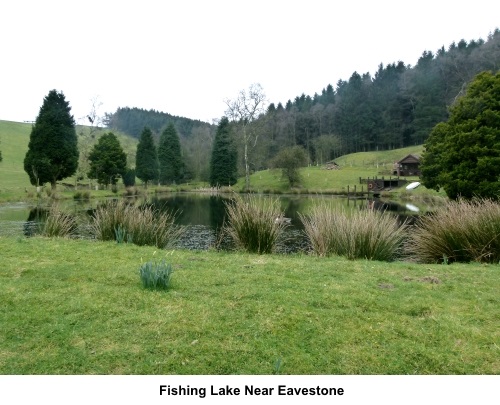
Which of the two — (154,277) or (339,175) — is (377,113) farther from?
(154,277)

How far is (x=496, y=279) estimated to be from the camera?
5277mm

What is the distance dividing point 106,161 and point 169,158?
Answer: 56.4 feet

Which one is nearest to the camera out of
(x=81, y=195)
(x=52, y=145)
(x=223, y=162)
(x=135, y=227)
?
(x=135, y=227)

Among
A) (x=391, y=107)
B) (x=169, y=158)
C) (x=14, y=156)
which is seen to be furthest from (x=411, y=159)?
(x=14, y=156)

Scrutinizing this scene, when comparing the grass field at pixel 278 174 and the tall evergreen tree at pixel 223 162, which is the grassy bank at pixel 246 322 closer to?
the grass field at pixel 278 174

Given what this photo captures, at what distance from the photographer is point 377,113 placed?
2872 inches

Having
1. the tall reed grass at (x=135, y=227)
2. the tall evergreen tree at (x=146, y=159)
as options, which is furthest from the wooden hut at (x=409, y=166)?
the tall reed grass at (x=135, y=227)

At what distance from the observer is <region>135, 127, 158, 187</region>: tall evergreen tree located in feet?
179

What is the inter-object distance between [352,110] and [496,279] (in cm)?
7332

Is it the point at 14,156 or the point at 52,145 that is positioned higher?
the point at 14,156

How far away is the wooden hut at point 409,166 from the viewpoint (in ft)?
166

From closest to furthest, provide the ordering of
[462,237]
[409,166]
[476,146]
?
[462,237] → [476,146] → [409,166]

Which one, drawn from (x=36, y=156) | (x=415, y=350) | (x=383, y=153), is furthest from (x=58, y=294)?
(x=383, y=153)

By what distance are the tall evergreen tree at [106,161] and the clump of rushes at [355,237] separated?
41160mm
